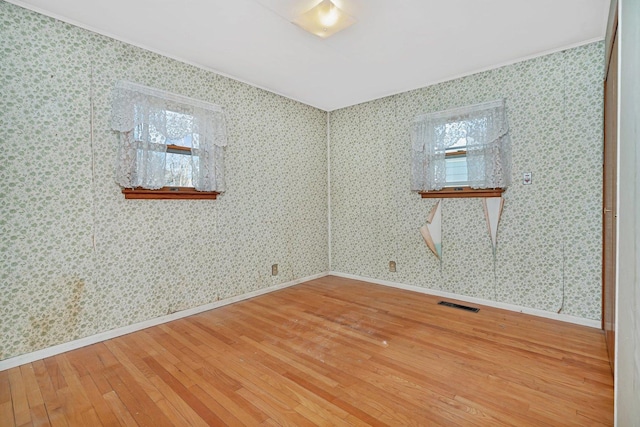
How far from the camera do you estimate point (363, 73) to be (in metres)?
3.42

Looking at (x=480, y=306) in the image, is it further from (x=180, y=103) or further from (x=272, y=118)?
(x=180, y=103)

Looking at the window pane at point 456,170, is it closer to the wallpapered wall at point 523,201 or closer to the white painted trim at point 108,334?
the wallpapered wall at point 523,201

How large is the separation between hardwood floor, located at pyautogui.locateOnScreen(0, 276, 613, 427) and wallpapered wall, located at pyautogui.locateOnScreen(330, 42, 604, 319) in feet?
1.41

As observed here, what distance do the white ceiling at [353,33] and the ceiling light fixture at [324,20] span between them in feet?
0.20

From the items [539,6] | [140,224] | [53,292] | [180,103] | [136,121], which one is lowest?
[53,292]

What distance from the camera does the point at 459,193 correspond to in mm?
3457

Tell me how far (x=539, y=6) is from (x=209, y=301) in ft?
13.0

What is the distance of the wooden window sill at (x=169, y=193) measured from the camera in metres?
2.72

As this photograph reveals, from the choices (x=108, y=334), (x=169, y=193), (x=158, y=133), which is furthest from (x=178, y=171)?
(x=108, y=334)

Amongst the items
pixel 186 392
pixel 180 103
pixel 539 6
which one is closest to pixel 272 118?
pixel 180 103

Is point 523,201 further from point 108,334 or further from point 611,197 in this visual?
point 108,334

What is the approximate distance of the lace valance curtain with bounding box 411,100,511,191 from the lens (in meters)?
3.15

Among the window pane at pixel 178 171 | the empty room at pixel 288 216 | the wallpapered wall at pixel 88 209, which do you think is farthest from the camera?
the window pane at pixel 178 171

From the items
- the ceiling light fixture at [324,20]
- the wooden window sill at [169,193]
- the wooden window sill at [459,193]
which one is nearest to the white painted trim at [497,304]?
the wooden window sill at [459,193]
